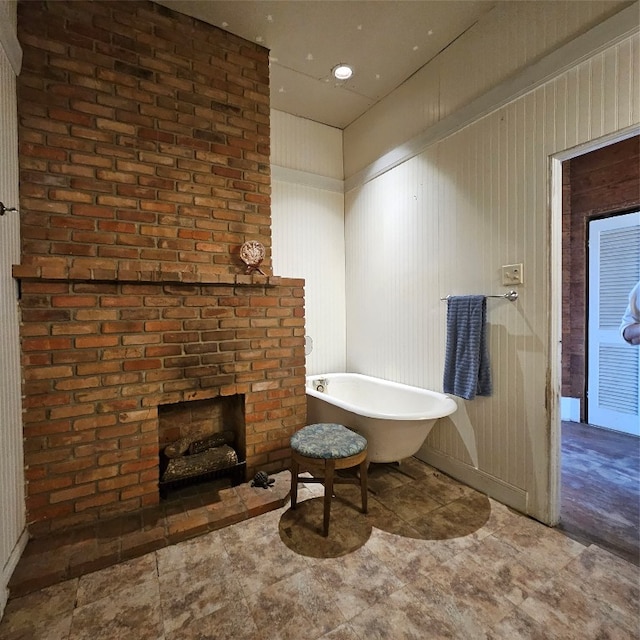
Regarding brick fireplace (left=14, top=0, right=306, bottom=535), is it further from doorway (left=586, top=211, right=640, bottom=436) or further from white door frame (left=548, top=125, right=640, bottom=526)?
doorway (left=586, top=211, right=640, bottom=436)

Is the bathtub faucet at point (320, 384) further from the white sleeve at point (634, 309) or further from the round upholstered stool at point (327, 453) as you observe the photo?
the white sleeve at point (634, 309)

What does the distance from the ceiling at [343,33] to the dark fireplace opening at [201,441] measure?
2424 mm

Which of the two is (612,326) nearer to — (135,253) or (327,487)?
(327,487)

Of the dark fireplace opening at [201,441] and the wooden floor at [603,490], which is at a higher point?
the dark fireplace opening at [201,441]

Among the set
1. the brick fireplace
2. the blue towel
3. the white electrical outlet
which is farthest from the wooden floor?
the brick fireplace

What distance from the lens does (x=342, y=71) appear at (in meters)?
2.53

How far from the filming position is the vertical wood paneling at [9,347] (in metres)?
1.38

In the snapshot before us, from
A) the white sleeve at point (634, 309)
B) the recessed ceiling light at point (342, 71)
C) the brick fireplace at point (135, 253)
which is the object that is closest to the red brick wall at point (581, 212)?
the white sleeve at point (634, 309)

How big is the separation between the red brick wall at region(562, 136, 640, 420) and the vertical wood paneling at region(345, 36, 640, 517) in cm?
193

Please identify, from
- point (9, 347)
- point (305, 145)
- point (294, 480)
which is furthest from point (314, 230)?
point (9, 347)

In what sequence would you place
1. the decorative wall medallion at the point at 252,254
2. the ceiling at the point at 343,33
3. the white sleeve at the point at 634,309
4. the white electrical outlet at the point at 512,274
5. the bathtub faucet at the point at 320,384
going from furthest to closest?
→ 1. the bathtub faucet at the point at 320,384
2. the white sleeve at the point at 634,309
3. the decorative wall medallion at the point at 252,254
4. the ceiling at the point at 343,33
5. the white electrical outlet at the point at 512,274

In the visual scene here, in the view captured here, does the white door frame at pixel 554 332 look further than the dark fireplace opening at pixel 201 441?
No

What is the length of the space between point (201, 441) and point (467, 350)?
5.97ft

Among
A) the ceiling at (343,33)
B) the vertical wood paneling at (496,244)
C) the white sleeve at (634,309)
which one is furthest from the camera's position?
the white sleeve at (634,309)
